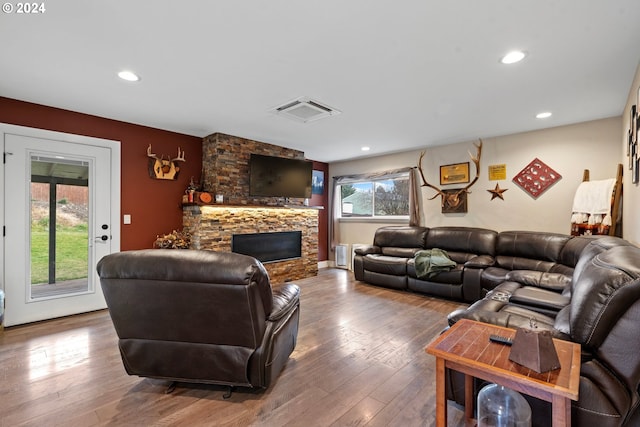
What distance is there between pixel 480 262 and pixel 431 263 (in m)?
0.64

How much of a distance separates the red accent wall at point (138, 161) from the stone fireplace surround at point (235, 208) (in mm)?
221

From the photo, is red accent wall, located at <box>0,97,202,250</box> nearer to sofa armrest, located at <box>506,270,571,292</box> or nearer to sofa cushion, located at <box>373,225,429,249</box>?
sofa cushion, located at <box>373,225,429,249</box>

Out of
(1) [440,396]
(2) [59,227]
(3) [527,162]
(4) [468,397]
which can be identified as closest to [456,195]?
(3) [527,162]

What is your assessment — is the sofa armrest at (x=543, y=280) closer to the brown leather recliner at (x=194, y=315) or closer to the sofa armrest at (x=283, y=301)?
the sofa armrest at (x=283, y=301)

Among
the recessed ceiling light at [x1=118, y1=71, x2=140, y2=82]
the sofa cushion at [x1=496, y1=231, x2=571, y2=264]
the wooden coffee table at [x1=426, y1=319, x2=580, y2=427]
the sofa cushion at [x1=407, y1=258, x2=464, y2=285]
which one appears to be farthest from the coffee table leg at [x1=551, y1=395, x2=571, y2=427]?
the recessed ceiling light at [x1=118, y1=71, x2=140, y2=82]

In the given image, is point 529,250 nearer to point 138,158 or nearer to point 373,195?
point 373,195

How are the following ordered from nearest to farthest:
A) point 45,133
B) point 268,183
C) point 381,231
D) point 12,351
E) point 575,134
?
point 12,351 < point 45,133 < point 575,134 < point 268,183 < point 381,231

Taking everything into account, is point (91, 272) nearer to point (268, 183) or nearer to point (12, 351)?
point (12, 351)

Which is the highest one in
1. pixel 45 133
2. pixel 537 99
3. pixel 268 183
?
pixel 537 99

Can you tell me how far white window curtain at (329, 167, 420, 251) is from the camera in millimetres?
5520

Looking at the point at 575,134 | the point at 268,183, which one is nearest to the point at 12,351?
the point at 268,183

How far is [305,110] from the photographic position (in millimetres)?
3518

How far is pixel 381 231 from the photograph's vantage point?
18.5 feet

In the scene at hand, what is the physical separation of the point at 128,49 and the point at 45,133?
83.3 inches
